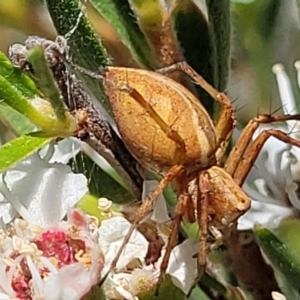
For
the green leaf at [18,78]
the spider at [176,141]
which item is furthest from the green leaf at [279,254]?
the green leaf at [18,78]

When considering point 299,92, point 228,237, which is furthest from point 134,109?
point 299,92

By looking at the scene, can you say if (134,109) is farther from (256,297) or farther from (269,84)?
(269,84)

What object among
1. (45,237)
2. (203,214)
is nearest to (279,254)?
(203,214)

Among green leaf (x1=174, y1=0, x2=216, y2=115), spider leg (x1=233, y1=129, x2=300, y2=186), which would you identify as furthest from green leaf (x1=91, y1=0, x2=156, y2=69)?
spider leg (x1=233, y1=129, x2=300, y2=186)

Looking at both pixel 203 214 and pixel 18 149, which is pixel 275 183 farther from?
pixel 18 149

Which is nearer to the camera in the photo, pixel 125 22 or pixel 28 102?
pixel 28 102

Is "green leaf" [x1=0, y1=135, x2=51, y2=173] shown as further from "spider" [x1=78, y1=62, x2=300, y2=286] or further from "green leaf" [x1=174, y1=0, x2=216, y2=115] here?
"green leaf" [x1=174, y1=0, x2=216, y2=115]

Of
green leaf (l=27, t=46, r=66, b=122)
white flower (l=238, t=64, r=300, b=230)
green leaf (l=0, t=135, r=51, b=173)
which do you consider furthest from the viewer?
white flower (l=238, t=64, r=300, b=230)
